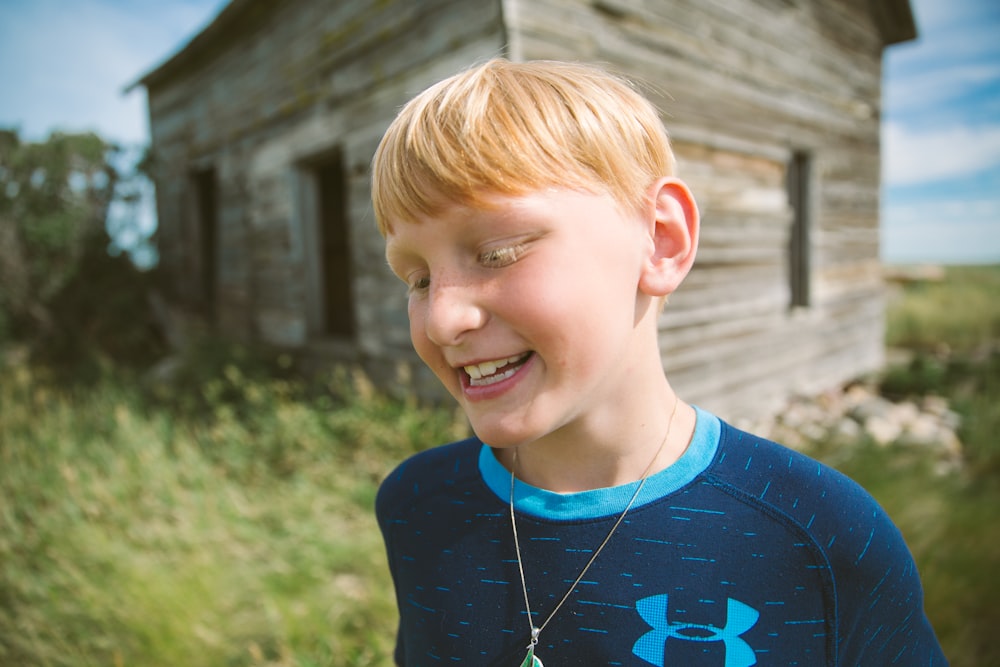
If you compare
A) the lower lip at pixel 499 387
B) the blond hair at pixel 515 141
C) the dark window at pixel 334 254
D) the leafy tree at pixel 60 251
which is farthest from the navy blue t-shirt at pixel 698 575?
the leafy tree at pixel 60 251

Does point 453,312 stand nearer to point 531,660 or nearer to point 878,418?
point 531,660

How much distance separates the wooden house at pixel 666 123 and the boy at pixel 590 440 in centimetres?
326

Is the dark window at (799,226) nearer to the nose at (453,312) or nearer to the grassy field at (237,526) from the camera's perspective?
the grassy field at (237,526)

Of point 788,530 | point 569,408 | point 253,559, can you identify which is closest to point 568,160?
point 569,408

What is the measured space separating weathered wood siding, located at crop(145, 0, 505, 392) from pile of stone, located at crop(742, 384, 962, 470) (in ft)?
11.6

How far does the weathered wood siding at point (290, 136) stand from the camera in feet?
16.0

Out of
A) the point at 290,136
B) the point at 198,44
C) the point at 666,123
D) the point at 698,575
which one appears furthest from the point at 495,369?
the point at 198,44

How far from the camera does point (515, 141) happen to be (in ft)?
2.70

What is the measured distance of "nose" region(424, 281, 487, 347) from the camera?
2.72 ft

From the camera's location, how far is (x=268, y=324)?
23.6ft

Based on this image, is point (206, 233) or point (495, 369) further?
point (206, 233)

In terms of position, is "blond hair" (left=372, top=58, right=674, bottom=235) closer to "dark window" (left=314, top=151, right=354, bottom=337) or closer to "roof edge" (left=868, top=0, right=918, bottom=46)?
"dark window" (left=314, top=151, right=354, bottom=337)

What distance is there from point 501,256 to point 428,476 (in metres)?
0.47

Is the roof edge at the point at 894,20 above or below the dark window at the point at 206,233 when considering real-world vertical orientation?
above
